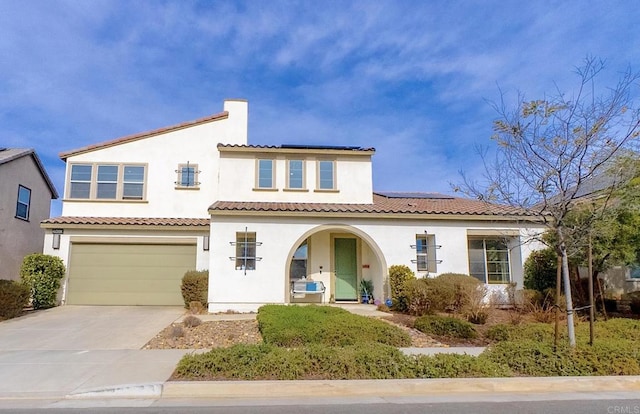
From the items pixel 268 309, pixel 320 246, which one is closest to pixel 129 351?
pixel 268 309

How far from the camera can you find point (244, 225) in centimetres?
1395

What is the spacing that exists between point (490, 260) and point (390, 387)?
35.6 feet

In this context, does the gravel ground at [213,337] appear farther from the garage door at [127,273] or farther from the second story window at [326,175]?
the second story window at [326,175]

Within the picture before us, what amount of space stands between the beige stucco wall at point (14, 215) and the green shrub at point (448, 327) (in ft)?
54.7

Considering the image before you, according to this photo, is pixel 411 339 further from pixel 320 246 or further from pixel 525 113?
pixel 320 246

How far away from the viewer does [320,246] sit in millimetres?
15883

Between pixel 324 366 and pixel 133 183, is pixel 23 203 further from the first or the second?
pixel 324 366

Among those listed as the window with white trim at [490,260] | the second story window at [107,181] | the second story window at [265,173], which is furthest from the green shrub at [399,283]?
the second story window at [107,181]

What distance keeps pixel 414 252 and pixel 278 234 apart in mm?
4690

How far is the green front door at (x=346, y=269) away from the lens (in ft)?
52.3

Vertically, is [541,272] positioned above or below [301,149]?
below

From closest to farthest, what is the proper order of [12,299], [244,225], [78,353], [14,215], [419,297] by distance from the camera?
[78,353] < [12,299] < [419,297] < [244,225] < [14,215]

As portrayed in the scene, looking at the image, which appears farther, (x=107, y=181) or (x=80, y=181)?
(x=107, y=181)

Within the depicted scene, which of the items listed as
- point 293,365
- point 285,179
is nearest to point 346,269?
point 285,179
